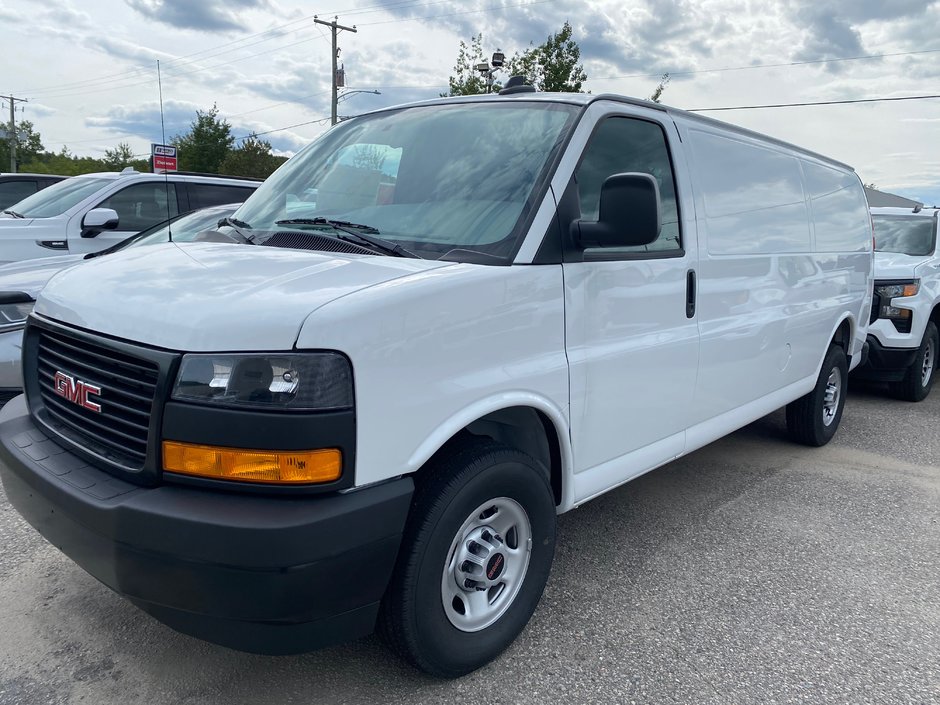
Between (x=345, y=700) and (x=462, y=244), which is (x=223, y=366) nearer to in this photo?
(x=462, y=244)

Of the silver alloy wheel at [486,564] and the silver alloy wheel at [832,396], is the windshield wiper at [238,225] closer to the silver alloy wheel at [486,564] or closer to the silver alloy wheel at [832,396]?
the silver alloy wheel at [486,564]

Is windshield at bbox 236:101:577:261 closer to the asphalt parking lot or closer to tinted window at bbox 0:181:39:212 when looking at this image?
the asphalt parking lot

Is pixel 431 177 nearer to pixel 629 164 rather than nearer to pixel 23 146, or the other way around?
pixel 629 164

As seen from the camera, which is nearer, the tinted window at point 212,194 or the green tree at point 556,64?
the tinted window at point 212,194

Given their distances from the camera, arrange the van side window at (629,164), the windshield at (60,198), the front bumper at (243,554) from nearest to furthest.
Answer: the front bumper at (243,554)
the van side window at (629,164)
the windshield at (60,198)

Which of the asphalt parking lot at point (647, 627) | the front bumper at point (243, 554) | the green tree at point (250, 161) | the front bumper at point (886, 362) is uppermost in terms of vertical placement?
the green tree at point (250, 161)

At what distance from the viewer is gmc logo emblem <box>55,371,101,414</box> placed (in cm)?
233

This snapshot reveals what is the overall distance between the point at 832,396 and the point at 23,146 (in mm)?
72313

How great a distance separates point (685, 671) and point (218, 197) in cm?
739

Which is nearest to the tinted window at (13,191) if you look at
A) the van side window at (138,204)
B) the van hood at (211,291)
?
the van side window at (138,204)

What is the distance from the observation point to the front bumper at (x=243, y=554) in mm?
1952

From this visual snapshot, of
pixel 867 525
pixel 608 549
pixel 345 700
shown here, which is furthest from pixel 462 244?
pixel 867 525

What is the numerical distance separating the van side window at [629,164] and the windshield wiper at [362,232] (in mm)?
733

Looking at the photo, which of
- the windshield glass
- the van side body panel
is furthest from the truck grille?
the windshield glass
